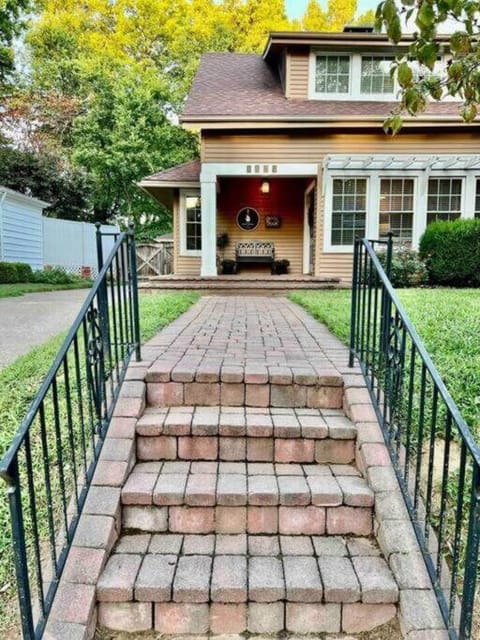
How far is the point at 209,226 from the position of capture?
31.5 ft

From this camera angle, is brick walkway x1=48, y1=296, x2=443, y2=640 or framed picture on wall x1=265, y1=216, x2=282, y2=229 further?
framed picture on wall x1=265, y1=216, x2=282, y2=229

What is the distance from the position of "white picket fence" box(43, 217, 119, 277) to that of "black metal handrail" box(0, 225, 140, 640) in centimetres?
1457

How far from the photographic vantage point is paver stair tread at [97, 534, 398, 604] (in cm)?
175

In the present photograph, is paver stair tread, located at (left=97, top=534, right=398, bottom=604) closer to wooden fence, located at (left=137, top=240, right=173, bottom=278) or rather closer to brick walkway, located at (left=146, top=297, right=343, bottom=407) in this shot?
brick walkway, located at (left=146, top=297, right=343, bottom=407)

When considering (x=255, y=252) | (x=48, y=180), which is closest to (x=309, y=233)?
(x=255, y=252)

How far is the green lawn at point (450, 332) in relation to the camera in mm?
2688

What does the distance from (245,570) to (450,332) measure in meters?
2.69

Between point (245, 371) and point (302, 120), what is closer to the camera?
point (245, 371)

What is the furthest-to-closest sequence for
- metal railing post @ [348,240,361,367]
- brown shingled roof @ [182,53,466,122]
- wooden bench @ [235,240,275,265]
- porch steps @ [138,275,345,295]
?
1. wooden bench @ [235,240,275,265]
2. brown shingled roof @ [182,53,466,122]
3. porch steps @ [138,275,345,295]
4. metal railing post @ [348,240,361,367]

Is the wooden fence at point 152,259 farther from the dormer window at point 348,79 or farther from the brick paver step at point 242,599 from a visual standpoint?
the brick paver step at point 242,599

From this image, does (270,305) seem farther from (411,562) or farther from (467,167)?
(467,167)

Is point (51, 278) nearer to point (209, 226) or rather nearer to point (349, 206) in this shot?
point (209, 226)

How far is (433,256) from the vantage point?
28.9 feet

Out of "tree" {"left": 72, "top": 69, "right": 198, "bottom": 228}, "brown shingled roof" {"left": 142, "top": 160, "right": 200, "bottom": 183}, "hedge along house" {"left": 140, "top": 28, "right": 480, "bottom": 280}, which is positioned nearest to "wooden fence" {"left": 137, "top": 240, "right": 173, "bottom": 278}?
"brown shingled roof" {"left": 142, "top": 160, "right": 200, "bottom": 183}
